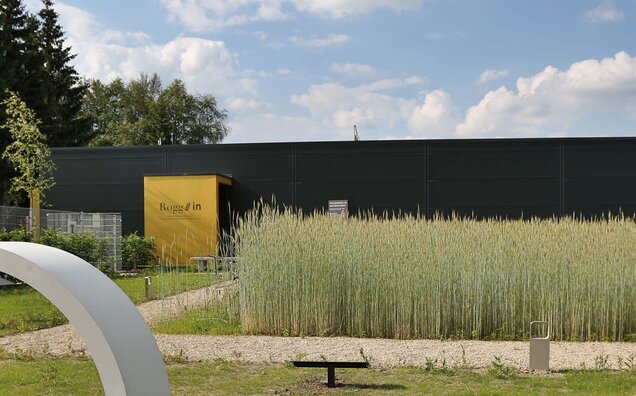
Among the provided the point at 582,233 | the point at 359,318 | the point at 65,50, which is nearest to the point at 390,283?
the point at 359,318

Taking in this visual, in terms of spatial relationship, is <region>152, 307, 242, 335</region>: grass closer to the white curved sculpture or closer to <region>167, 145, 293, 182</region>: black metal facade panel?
the white curved sculpture

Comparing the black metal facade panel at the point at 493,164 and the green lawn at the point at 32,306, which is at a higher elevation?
the black metal facade panel at the point at 493,164

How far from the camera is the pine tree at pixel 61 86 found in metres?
38.4

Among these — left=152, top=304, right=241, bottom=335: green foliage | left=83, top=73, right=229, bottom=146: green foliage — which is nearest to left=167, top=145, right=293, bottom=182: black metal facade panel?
left=152, top=304, right=241, bottom=335: green foliage

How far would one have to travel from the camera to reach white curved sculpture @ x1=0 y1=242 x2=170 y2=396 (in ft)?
9.64

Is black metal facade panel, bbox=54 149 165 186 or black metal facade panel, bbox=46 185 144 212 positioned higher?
black metal facade panel, bbox=54 149 165 186

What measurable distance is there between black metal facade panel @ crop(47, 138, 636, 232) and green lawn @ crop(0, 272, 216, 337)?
22.8 feet

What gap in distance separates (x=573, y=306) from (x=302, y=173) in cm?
1415

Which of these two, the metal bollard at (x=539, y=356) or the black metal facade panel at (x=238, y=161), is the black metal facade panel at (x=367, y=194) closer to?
the black metal facade panel at (x=238, y=161)

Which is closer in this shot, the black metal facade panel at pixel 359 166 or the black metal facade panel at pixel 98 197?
the black metal facade panel at pixel 359 166

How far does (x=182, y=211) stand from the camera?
21.1 metres

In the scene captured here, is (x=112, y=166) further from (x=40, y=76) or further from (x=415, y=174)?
(x=40, y=76)

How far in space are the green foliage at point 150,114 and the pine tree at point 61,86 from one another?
210 inches

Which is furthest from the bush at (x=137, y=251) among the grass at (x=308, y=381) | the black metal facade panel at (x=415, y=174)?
the grass at (x=308, y=381)
